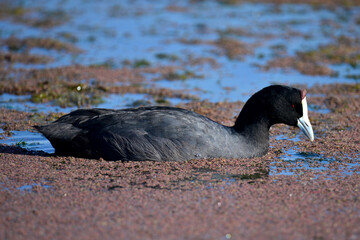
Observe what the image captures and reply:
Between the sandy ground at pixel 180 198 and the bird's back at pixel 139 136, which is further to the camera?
the bird's back at pixel 139 136

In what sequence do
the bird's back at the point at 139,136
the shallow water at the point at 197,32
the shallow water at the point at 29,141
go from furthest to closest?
the shallow water at the point at 197,32
the shallow water at the point at 29,141
the bird's back at the point at 139,136

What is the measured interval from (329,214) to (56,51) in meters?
9.81

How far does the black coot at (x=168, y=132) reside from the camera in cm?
573

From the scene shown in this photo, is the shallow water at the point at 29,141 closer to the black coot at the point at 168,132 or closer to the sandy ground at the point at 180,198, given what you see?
the sandy ground at the point at 180,198

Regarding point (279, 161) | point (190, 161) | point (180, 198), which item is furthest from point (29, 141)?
point (279, 161)

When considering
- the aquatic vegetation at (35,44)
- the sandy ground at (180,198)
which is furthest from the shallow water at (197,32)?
the sandy ground at (180,198)

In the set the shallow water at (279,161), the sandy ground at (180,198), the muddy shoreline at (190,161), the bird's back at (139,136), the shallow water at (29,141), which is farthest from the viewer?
the shallow water at (29,141)

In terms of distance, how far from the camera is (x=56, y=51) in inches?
508

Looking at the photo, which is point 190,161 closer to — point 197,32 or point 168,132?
point 168,132

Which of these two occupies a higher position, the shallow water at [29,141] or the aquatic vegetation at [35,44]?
the aquatic vegetation at [35,44]

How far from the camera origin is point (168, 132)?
18.8ft

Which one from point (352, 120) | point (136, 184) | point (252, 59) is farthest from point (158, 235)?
point (252, 59)

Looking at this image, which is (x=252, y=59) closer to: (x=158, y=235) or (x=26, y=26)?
(x=26, y=26)

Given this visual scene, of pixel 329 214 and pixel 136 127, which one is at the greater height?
pixel 136 127
